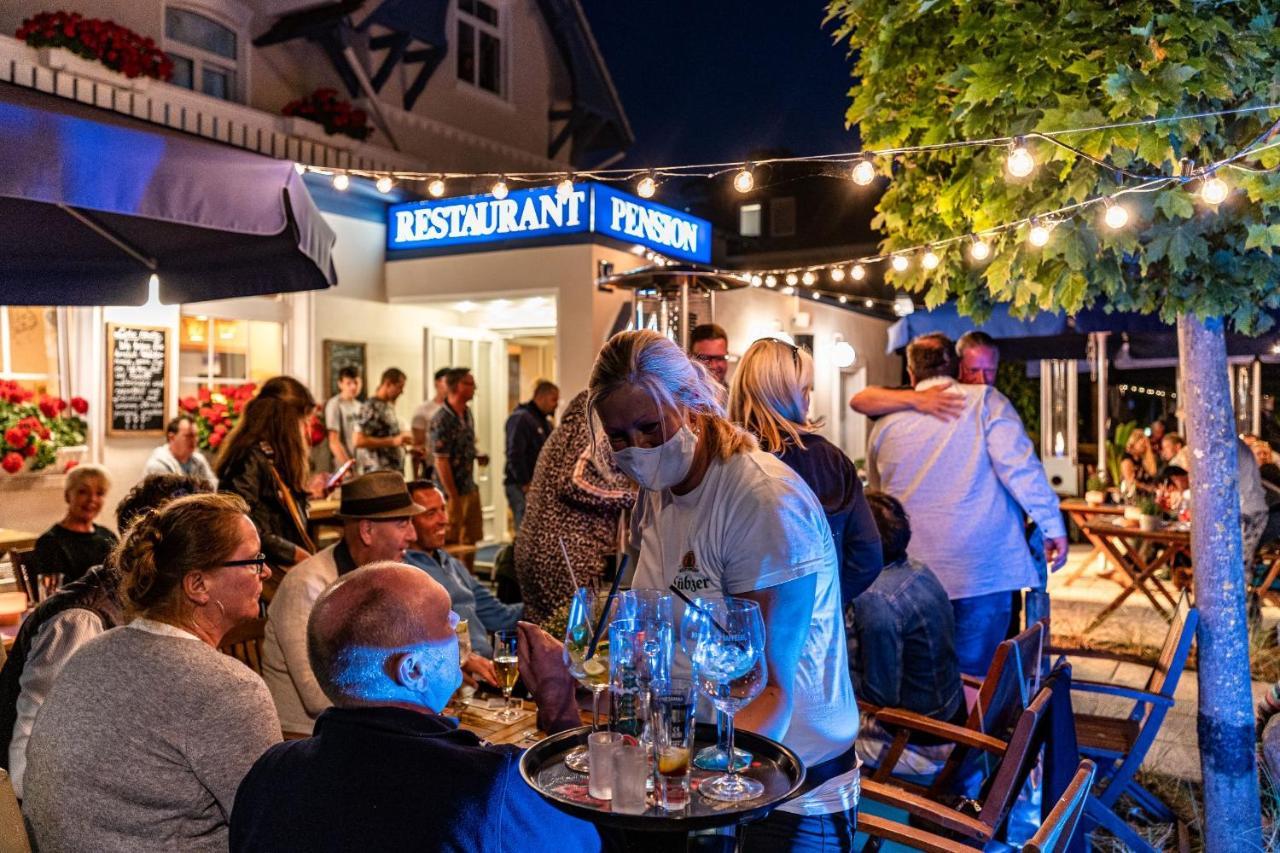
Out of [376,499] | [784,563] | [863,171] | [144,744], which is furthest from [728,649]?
[863,171]

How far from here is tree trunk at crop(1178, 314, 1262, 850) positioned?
3.98 meters

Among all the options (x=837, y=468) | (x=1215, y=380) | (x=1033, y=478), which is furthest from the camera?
(x=1033, y=478)

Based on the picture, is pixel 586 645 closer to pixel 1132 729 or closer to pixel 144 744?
pixel 144 744

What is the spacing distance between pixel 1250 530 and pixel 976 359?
12.5ft

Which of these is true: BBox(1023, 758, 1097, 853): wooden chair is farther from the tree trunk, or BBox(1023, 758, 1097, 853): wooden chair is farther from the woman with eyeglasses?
the tree trunk

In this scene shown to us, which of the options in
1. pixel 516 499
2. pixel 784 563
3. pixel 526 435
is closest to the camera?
pixel 784 563

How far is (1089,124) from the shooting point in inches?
136

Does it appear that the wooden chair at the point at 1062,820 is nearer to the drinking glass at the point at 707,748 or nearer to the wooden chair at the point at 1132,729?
the drinking glass at the point at 707,748

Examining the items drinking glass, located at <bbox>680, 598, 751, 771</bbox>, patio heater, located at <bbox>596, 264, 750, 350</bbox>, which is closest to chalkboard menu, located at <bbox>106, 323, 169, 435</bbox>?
patio heater, located at <bbox>596, 264, 750, 350</bbox>

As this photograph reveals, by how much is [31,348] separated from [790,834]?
7.54m

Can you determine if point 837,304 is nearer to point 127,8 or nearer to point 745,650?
point 127,8

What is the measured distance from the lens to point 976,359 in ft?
17.0

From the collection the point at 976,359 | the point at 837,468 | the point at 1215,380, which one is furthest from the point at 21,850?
the point at 976,359

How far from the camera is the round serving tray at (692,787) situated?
1473 millimetres
